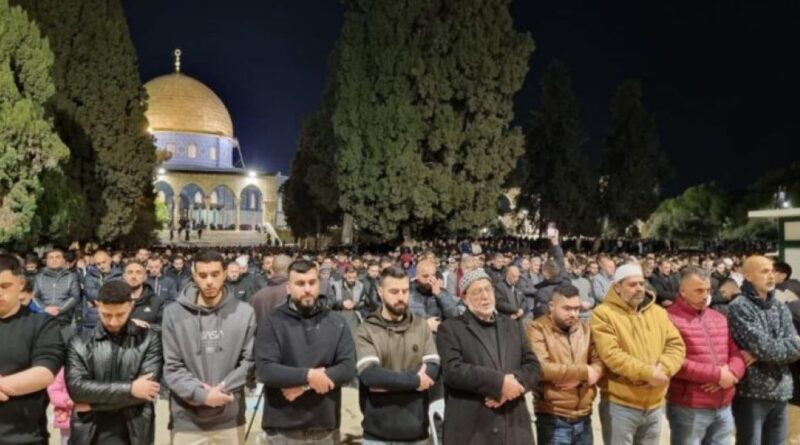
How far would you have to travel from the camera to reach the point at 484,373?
159 inches

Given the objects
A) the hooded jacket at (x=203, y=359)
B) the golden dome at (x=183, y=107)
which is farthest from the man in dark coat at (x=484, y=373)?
the golden dome at (x=183, y=107)

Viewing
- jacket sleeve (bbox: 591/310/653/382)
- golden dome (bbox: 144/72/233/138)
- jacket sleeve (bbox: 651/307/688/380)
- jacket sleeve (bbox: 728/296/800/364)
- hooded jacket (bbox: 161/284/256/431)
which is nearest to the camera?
hooded jacket (bbox: 161/284/256/431)

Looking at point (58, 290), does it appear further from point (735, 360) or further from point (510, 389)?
point (735, 360)

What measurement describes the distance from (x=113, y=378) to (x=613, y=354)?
3256 mm

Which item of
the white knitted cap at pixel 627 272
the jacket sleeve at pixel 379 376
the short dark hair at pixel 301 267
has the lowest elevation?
the jacket sleeve at pixel 379 376

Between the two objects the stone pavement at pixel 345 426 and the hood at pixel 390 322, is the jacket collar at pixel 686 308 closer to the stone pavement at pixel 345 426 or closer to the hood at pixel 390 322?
the stone pavement at pixel 345 426

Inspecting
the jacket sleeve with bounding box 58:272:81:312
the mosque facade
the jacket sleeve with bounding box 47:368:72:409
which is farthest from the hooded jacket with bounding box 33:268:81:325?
the mosque facade

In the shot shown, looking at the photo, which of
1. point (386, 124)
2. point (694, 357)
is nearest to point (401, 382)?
point (694, 357)

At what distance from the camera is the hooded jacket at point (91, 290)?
887cm

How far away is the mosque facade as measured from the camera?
60750 millimetres

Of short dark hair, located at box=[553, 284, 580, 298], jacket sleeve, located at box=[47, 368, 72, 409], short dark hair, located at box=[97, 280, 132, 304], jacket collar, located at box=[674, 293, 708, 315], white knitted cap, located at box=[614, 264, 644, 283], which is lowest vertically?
jacket sleeve, located at box=[47, 368, 72, 409]

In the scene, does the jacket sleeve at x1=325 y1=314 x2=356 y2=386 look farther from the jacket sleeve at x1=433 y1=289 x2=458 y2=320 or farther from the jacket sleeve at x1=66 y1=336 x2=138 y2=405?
the jacket sleeve at x1=433 y1=289 x2=458 y2=320

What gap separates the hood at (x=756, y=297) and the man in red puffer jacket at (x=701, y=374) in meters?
0.35

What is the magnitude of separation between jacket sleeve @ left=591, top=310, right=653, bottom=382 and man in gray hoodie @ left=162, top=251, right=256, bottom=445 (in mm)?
2371
